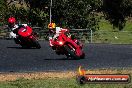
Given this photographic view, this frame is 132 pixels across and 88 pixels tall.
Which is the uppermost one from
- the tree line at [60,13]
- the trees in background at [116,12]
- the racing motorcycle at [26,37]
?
the racing motorcycle at [26,37]

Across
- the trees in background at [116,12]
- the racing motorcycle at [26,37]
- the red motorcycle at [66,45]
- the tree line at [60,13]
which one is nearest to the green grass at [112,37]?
the tree line at [60,13]

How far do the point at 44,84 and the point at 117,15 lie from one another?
2671 inches

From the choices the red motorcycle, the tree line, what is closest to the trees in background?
the tree line

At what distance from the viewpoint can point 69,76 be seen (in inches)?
614

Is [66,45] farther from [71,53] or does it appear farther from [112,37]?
[112,37]

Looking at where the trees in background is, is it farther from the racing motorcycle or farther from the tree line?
the racing motorcycle

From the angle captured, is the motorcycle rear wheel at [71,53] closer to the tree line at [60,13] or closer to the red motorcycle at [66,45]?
the red motorcycle at [66,45]

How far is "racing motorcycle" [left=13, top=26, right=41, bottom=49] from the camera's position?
1095 inches

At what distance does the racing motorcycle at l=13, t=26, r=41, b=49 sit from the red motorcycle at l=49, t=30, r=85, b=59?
598 centimetres

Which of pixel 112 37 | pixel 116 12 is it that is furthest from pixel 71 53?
pixel 116 12

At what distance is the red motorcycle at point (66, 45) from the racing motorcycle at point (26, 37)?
5.98 meters

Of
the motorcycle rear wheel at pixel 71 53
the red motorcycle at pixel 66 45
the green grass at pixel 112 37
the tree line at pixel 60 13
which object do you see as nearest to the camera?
the red motorcycle at pixel 66 45

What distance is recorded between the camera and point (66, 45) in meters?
22.0

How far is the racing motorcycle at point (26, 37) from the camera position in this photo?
27812mm
